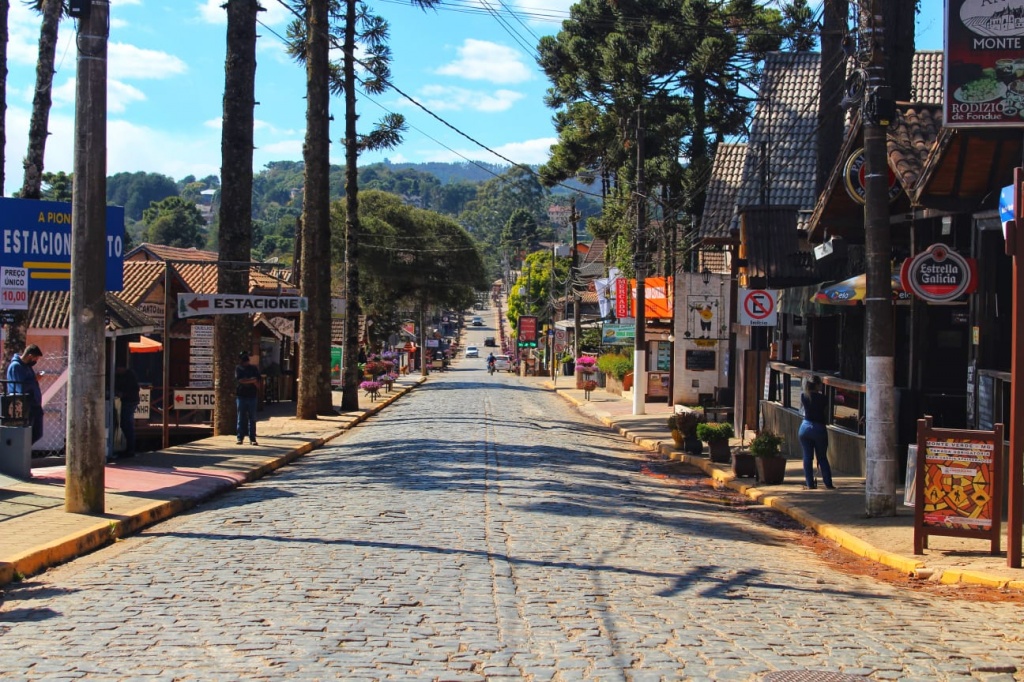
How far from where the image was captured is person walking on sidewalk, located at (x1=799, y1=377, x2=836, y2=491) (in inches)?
594

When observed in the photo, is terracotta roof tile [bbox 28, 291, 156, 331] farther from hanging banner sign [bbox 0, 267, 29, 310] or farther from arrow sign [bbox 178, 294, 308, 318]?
hanging banner sign [bbox 0, 267, 29, 310]

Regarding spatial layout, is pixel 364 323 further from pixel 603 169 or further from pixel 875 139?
pixel 875 139

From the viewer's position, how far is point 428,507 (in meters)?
12.5

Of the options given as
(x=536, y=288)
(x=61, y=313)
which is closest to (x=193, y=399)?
(x=61, y=313)

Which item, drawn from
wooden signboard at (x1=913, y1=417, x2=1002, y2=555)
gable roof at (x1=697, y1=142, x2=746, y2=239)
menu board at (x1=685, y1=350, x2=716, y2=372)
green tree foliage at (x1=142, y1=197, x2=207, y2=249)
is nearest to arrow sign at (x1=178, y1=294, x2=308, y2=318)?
wooden signboard at (x1=913, y1=417, x2=1002, y2=555)

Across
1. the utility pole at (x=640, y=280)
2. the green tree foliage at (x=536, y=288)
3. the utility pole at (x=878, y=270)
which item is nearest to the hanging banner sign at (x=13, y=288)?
the utility pole at (x=878, y=270)

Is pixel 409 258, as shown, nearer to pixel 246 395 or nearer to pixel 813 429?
pixel 246 395

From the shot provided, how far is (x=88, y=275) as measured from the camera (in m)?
11.6

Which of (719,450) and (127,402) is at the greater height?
(127,402)

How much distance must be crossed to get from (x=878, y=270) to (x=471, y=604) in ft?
24.1

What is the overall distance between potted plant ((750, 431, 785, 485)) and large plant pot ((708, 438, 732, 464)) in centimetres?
325

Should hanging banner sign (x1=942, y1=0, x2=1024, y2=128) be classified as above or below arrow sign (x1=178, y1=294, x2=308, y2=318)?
above

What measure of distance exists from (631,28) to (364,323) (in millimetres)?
28184

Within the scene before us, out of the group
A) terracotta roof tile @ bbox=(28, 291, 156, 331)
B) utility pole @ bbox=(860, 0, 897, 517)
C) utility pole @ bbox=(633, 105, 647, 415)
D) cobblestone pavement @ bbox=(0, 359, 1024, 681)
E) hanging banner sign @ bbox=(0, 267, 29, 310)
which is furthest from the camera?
utility pole @ bbox=(633, 105, 647, 415)
